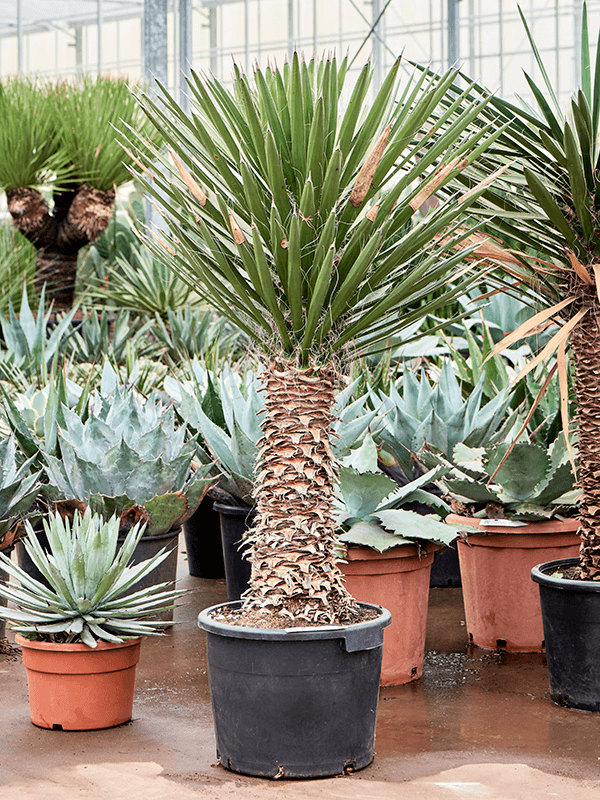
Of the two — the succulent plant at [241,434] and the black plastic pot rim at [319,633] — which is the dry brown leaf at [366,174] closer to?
the black plastic pot rim at [319,633]

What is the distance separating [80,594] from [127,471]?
96 centimetres

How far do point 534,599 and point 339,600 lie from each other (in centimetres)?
132

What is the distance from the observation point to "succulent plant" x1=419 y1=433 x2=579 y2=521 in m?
3.58

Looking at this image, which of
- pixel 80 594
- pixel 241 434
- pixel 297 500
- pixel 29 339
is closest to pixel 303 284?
pixel 297 500

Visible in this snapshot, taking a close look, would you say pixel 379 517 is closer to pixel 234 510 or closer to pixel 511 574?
pixel 511 574

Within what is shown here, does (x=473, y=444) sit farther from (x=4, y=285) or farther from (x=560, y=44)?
(x=560, y=44)

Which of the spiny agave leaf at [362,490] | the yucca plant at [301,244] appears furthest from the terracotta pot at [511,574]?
the yucca plant at [301,244]

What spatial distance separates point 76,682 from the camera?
2.88m

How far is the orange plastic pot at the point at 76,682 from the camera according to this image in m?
2.86

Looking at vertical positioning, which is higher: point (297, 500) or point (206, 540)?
point (297, 500)

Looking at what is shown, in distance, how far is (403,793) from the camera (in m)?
2.40

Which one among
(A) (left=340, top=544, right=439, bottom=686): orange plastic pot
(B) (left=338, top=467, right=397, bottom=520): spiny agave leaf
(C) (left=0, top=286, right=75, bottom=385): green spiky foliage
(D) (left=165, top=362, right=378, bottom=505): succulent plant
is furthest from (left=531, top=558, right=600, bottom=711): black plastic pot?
(C) (left=0, top=286, right=75, bottom=385): green spiky foliage

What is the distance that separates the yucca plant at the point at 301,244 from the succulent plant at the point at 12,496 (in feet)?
4.35

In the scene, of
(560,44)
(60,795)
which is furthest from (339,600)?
(560,44)
